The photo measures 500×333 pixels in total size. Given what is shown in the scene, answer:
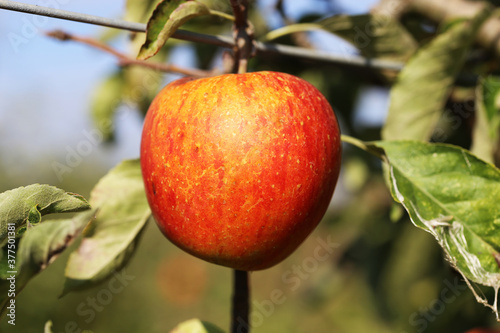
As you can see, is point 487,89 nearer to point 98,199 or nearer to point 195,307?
point 98,199

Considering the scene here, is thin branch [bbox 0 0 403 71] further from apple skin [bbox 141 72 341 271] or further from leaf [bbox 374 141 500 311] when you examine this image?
leaf [bbox 374 141 500 311]

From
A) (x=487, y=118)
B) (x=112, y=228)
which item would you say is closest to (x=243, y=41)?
(x=112, y=228)

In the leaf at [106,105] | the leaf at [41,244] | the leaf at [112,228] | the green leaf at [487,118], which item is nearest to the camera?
the leaf at [41,244]

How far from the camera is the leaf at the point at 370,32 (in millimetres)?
824

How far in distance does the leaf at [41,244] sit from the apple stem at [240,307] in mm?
254

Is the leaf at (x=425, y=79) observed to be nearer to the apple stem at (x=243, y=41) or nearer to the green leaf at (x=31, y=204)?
the apple stem at (x=243, y=41)

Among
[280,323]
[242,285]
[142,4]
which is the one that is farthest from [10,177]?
[242,285]

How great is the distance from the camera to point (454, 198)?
582mm

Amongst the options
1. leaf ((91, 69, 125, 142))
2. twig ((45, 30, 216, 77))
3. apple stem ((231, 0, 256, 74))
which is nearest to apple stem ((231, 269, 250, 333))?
apple stem ((231, 0, 256, 74))

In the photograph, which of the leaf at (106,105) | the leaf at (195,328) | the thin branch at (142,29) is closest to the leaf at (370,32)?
the thin branch at (142,29)

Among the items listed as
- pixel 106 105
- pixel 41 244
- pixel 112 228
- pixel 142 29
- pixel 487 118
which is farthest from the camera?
pixel 106 105

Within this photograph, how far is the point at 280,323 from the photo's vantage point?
4473mm

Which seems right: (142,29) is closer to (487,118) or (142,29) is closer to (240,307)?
(240,307)

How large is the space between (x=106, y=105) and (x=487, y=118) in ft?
3.33
